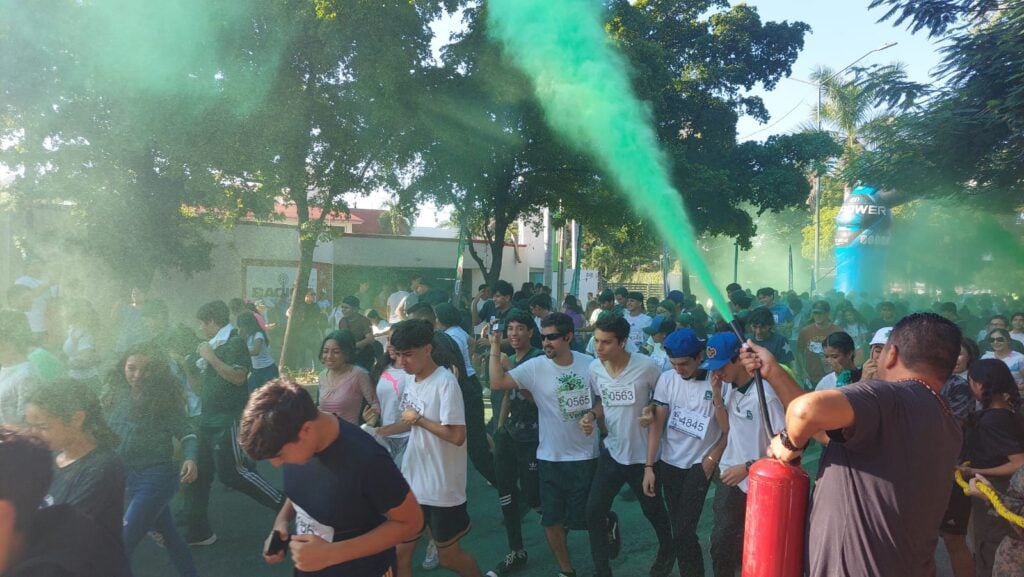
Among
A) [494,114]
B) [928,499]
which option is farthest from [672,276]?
[928,499]

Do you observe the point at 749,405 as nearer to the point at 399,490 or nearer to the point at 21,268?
the point at 399,490

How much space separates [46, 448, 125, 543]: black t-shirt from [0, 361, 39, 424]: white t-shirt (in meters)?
1.88

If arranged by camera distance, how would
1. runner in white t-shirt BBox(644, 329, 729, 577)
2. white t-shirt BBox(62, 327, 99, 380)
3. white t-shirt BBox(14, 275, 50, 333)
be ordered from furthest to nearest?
white t-shirt BBox(14, 275, 50, 333), white t-shirt BBox(62, 327, 99, 380), runner in white t-shirt BBox(644, 329, 729, 577)

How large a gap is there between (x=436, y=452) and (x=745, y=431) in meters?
1.80

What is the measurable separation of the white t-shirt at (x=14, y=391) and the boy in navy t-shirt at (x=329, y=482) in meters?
3.09

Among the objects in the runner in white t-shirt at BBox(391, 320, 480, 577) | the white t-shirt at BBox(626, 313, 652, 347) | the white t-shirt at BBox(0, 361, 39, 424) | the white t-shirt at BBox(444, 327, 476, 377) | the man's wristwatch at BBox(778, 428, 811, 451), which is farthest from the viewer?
the white t-shirt at BBox(626, 313, 652, 347)

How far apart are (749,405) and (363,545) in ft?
7.98

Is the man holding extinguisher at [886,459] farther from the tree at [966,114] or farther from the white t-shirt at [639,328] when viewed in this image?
the tree at [966,114]

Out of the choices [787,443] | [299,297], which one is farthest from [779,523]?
[299,297]

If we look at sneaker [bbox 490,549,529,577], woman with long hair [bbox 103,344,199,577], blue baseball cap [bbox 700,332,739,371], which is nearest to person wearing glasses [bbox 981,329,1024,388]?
blue baseball cap [bbox 700,332,739,371]

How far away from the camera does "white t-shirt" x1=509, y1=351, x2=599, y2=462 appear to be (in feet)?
16.1

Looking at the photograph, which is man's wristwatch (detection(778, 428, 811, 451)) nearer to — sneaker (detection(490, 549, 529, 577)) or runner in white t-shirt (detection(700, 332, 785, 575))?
runner in white t-shirt (detection(700, 332, 785, 575))

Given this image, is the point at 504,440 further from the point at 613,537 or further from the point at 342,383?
the point at 342,383

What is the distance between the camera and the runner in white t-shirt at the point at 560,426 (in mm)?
4875
